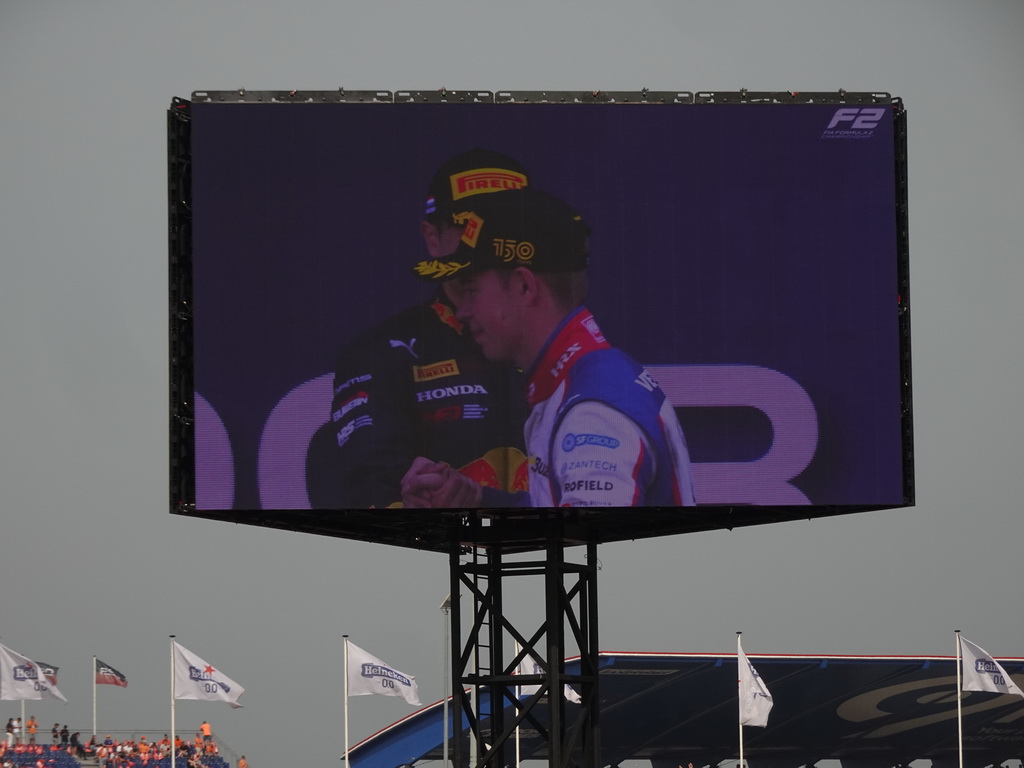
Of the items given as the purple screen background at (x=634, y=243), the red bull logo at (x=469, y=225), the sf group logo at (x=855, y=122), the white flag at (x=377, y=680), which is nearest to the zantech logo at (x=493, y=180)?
the purple screen background at (x=634, y=243)

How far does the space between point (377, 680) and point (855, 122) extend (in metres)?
21.2

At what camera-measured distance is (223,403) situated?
125 feet

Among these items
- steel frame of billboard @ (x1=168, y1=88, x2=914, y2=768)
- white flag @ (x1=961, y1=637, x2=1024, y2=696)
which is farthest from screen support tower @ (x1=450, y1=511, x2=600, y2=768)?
white flag @ (x1=961, y1=637, x2=1024, y2=696)

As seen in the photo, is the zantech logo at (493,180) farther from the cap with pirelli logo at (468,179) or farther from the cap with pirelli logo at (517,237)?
the cap with pirelli logo at (517,237)

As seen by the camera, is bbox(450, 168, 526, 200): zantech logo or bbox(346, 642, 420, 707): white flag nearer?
bbox(450, 168, 526, 200): zantech logo

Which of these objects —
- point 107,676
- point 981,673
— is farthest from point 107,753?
point 981,673

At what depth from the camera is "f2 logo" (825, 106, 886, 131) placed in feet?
129

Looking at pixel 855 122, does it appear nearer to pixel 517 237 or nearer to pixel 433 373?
pixel 517 237

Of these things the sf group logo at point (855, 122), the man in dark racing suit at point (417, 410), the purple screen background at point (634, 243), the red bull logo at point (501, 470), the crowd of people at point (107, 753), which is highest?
the sf group logo at point (855, 122)

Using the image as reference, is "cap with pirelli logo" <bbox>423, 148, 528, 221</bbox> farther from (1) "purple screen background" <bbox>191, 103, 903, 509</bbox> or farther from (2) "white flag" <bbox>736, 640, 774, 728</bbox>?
(2) "white flag" <bbox>736, 640, 774, 728</bbox>

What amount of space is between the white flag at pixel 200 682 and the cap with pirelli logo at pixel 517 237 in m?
19.0

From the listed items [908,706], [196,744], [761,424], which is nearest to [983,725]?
[908,706]

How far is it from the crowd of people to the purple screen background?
106 feet

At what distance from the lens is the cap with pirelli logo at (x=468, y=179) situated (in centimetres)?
3875
